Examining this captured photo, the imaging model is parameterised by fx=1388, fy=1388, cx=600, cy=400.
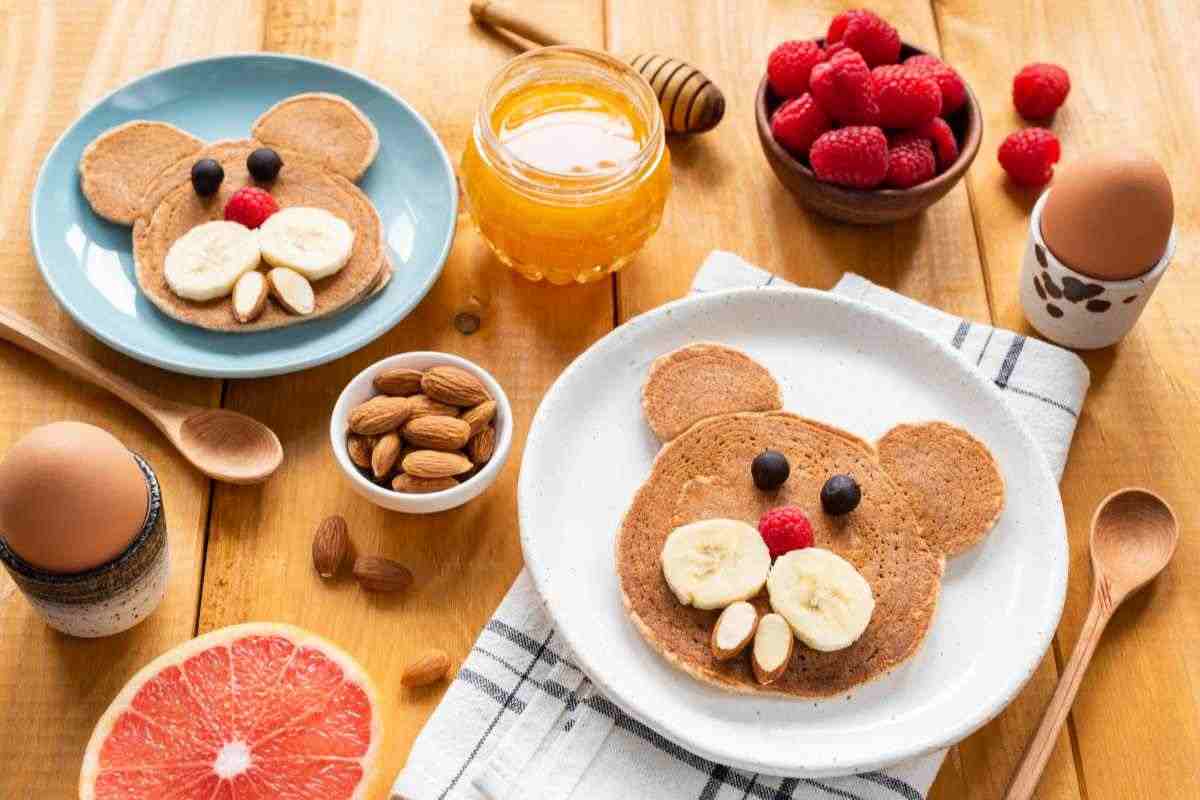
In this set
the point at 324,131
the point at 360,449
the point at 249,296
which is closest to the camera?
the point at 360,449

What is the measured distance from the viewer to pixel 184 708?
1.51m

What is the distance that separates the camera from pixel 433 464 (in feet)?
5.50

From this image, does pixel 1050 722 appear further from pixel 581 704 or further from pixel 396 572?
pixel 396 572

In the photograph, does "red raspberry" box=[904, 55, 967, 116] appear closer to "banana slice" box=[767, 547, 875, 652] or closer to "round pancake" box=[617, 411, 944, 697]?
"round pancake" box=[617, 411, 944, 697]

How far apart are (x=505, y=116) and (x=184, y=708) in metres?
0.90

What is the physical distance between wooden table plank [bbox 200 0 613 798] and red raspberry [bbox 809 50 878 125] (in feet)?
1.33

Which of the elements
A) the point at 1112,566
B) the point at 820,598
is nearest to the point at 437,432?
the point at 820,598

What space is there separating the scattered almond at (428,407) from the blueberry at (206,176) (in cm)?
45

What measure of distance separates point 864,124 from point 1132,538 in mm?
670

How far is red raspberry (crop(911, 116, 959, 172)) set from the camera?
1975 millimetres

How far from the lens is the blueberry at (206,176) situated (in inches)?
74.9

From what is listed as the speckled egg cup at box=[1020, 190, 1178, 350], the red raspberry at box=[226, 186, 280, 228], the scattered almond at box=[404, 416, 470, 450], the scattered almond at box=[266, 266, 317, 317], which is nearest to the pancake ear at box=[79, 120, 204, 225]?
the red raspberry at box=[226, 186, 280, 228]

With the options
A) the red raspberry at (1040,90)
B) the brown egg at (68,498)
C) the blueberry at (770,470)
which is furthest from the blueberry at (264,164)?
the red raspberry at (1040,90)

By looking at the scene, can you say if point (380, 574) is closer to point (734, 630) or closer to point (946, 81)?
point (734, 630)
